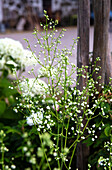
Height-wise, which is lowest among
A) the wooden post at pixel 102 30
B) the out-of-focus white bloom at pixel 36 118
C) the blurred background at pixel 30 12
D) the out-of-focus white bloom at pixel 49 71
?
the out-of-focus white bloom at pixel 36 118

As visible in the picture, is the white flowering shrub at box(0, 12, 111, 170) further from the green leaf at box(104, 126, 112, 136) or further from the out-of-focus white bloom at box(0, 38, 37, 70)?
the out-of-focus white bloom at box(0, 38, 37, 70)

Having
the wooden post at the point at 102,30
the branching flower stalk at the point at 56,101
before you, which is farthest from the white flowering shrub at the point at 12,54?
the wooden post at the point at 102,30

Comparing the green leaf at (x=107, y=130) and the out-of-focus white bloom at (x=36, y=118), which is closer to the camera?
the out-of-focus white bloom at (x=36, y=118)

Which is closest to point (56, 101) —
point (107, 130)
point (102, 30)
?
point (107, 130)

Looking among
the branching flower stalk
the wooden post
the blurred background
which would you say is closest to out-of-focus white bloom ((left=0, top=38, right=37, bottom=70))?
the branching flower stalk

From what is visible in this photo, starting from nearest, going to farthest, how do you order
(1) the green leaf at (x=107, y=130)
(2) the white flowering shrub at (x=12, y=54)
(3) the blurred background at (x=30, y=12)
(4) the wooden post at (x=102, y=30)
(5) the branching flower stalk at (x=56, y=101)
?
1. (5) the branching flower stalk at (x=56, y=101)
2. (1) the green leaf at (x=107, y=130)
3. (4) the wooden post at (x=102, y=30)
4. (2) the white flowering shrub at (x=12, y=54)
5. (3) the blurred background at (x=30, y=12)

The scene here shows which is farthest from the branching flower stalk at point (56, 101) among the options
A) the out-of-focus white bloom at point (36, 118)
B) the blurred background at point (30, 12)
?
the blurred background at point (30, 12)

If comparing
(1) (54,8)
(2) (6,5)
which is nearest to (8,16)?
(2) (6,5)

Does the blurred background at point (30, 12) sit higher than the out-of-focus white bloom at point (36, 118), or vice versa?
the blurred background at point (30, 12)

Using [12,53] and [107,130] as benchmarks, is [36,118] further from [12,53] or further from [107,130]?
[12,53]

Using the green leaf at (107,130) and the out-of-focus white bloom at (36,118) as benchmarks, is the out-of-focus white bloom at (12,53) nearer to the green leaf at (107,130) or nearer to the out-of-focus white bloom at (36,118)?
the out-of-focus white bloom at (36,118)

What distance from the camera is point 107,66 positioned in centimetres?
178

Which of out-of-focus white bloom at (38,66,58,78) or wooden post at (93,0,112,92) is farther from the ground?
wooden post at (93,0,112,92)

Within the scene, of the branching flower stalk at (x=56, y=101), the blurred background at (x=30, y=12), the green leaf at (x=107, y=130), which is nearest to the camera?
the branching flower stalk at (x=56, y=101)
